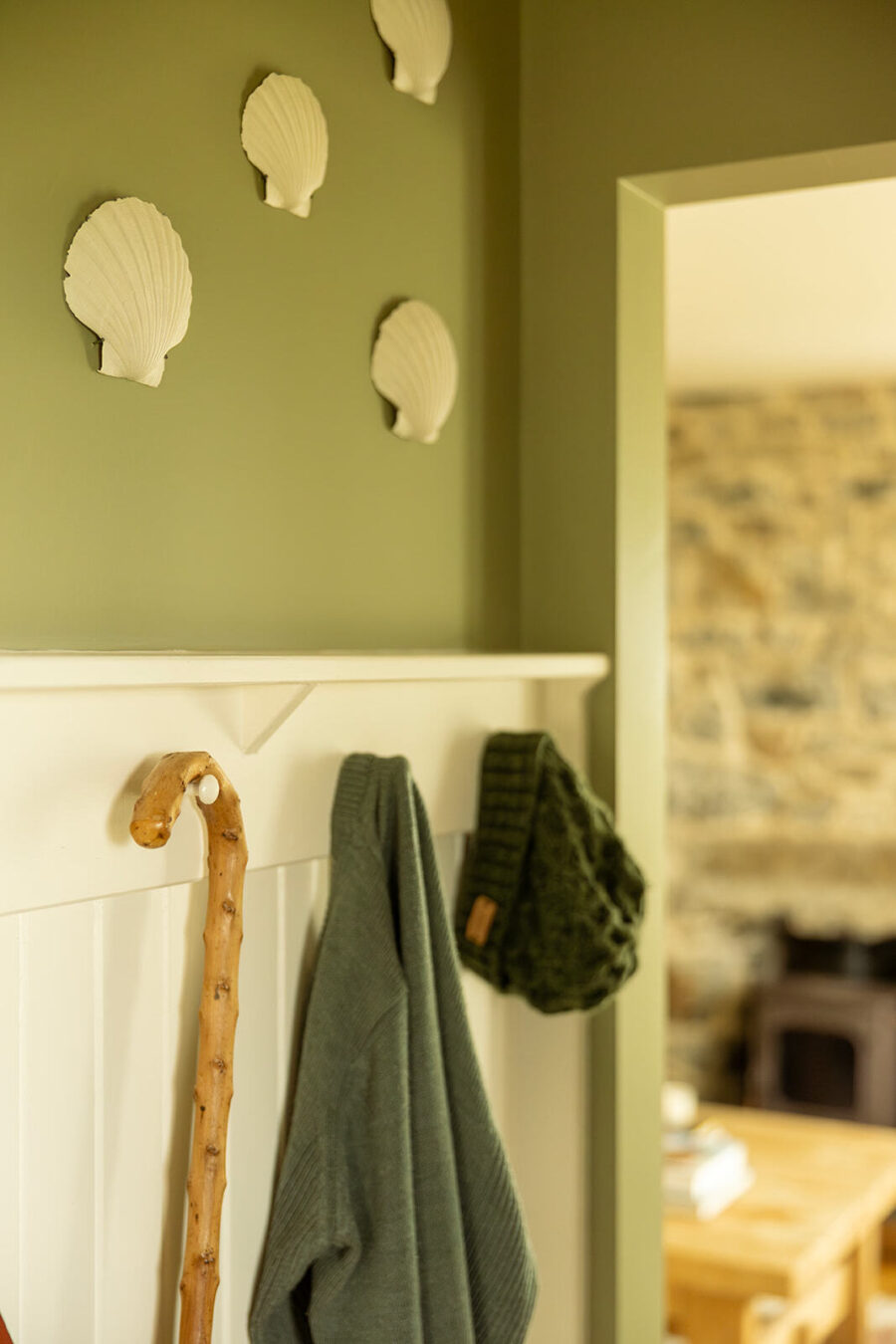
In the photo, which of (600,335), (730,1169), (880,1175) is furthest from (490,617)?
(880,1175)

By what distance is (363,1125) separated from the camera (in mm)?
1211

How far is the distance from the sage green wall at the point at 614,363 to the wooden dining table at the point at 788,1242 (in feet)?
3.24

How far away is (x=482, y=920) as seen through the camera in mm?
1489

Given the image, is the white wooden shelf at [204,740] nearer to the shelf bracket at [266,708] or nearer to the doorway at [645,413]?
the shelf bracket at [266,708]

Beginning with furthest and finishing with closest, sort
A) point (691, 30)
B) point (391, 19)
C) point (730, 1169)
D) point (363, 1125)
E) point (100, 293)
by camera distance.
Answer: point (730, 1169), point (691, 30), point (391, 19), point (363, 1125), point (100, 293)

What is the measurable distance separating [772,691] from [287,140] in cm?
373

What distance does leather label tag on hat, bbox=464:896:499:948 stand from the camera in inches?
58.5

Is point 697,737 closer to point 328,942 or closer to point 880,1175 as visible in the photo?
point 880,1175

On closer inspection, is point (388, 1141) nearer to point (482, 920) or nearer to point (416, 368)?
point (482, 920)

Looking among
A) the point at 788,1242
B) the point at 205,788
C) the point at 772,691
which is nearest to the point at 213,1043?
the point at 205,788

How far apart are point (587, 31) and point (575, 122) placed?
103 mm

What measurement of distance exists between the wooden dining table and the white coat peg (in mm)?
1989

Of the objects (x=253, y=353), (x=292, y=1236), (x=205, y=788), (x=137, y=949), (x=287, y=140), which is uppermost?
(x=287, y=140)

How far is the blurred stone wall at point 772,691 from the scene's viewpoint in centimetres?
460
